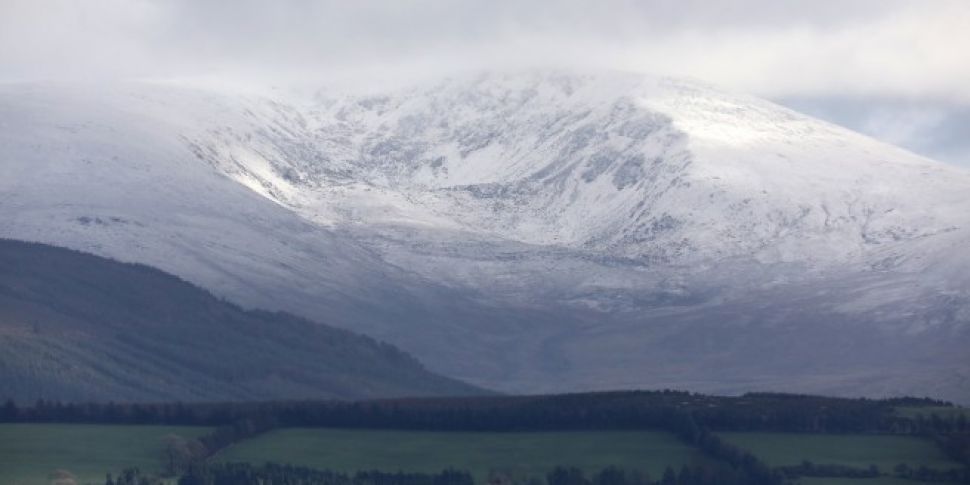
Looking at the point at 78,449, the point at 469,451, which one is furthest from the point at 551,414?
the point at 78,449

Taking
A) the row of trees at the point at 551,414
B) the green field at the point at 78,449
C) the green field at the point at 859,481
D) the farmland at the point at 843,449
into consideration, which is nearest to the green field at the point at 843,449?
the farmland at the point at 843,449

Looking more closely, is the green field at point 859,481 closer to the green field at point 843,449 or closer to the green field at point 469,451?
the green field at point 843,449

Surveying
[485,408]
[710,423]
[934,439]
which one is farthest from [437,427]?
[934,439]

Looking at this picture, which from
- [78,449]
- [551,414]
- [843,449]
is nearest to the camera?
[843,449]

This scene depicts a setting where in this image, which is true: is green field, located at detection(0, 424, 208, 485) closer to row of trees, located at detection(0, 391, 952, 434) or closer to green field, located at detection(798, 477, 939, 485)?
row of trees, located at detection(0, 391, 952, 434)

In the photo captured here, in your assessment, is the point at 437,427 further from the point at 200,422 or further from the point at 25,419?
the point at 25,419

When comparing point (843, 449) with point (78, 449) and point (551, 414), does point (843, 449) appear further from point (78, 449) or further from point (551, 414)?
point (78, 449)

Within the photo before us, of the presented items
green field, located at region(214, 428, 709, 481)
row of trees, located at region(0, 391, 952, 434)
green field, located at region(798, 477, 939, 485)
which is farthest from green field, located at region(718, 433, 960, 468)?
green field, located at region(214, 428, 709, 481)
